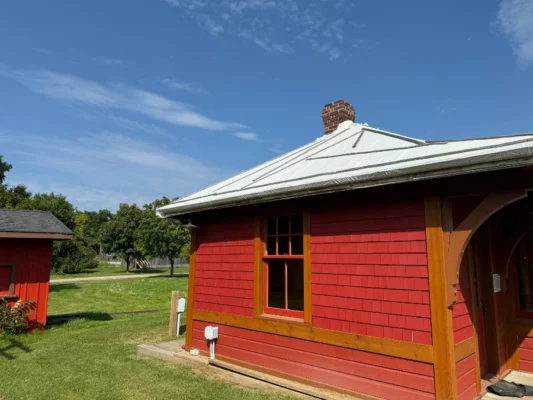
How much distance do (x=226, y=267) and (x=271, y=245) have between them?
1.04 m

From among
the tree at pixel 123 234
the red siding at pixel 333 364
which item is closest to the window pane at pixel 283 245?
the red siding at pixel 333 364

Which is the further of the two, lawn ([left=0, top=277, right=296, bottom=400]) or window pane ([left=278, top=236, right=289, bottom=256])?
window pane ([left=278, top=236, right=289, bottom=256])

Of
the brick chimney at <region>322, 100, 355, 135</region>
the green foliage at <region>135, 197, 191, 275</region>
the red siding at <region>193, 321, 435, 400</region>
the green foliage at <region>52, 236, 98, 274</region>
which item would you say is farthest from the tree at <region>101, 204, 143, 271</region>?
the red siding at <region>193, 321, 435, 400</region>

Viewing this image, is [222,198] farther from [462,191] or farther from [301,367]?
[462,191]

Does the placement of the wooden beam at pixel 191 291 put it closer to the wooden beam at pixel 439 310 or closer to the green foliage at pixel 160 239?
the wooden beam at pixel 439 310

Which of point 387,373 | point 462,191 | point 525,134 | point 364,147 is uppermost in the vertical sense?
point 364,147

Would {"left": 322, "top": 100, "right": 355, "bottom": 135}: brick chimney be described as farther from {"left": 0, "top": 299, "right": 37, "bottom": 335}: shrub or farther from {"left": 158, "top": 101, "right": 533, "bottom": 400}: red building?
{"left": 0, "top": 299, "right": 37, "bottom": 335}: shrub

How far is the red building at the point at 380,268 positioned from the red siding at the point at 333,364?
0.05 ft

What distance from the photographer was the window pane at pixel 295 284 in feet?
17.3

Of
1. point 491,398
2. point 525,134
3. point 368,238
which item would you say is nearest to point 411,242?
point 368,238

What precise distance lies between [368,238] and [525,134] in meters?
2.00

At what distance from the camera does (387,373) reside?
4.13m

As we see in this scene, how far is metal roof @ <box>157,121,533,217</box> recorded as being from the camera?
11.3ft

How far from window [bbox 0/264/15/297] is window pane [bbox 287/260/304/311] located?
7.03 meters
